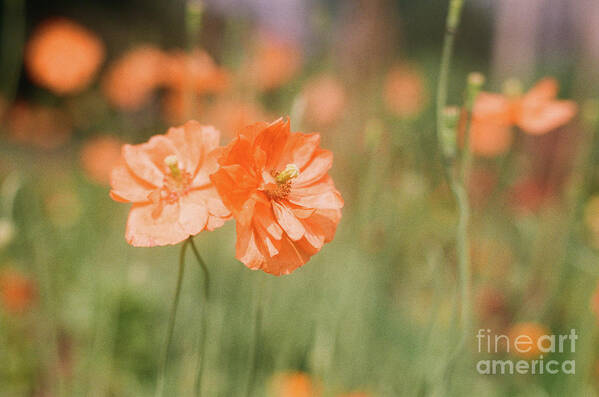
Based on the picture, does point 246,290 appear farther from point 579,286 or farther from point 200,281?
point 579,286

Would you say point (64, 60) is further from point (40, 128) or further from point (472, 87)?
point (472, 87)

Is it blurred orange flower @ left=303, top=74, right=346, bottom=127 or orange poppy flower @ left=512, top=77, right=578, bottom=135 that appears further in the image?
blurred orange flower @ left=303, top=74, right=346, bottom=127

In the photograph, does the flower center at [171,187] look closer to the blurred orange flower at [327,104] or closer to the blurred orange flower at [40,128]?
the blurred orange flower at [327,104]

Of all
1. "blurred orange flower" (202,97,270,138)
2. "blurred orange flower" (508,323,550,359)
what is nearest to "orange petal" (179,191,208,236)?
"blurred orange flower" (202,97,270,138)

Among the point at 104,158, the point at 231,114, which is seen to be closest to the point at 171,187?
the point at 231,114

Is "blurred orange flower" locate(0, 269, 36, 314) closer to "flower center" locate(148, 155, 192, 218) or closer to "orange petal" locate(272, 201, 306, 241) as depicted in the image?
"flower center" locate(148, 155, 192, 218)

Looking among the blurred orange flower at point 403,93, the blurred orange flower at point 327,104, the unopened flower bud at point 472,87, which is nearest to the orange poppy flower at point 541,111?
the unopened flower bud at point 472,87

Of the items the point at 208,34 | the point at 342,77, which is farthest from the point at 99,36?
the point at 342,77
